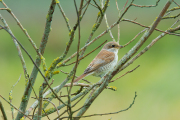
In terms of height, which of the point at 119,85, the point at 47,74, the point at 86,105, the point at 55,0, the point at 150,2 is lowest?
the point at 86,105

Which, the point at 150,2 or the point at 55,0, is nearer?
the point at 55,0

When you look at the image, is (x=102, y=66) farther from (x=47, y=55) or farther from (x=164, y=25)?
(x=164, y=25)

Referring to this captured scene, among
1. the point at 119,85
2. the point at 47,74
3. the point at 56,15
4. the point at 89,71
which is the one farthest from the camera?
the point at 119,85

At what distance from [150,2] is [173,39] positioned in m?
3.21

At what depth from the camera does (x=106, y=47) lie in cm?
429

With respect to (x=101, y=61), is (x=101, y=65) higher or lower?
lower

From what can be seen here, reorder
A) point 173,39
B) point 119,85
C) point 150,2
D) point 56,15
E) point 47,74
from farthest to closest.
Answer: point 173,39
point 119,85
point 56,15
point 150,2
point 47,74

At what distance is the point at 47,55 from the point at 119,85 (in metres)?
3.08

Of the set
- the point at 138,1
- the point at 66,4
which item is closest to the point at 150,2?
the point at 138,1

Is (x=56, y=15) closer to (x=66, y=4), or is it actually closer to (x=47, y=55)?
(x=66, y=4)

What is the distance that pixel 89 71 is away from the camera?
3.55 metres

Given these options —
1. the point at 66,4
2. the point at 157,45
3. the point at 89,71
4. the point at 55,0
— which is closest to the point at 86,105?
the point at 55,0

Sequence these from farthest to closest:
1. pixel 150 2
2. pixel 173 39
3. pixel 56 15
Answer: pixel 173 39 → pixel 56 15 → pixel 150 2

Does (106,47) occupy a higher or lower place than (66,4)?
lower
